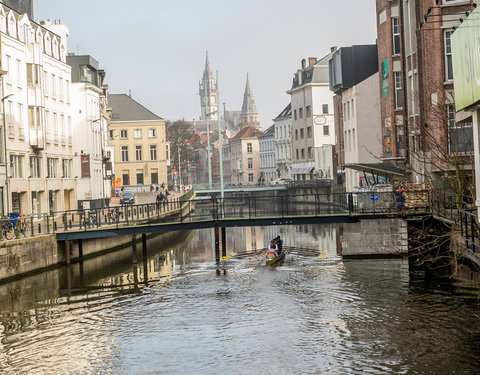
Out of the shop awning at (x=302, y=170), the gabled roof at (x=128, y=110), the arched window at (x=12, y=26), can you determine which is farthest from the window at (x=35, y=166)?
the shop awning at (x=302, y=170)

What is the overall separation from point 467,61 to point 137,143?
9697 cm

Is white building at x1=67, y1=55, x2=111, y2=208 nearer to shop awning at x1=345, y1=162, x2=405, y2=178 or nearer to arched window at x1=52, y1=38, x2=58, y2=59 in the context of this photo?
arched window at x1=52, y1=38, x2=58, y2=59

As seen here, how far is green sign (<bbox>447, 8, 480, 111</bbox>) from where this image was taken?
17737mm

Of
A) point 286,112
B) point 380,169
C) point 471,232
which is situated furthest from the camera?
point 286,112

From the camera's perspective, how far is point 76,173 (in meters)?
66.4

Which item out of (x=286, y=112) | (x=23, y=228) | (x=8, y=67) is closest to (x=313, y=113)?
(x=286, y=112)

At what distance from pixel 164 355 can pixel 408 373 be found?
21.5ft

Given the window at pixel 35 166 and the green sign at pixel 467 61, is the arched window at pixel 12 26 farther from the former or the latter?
the green sign at pixel 467 61

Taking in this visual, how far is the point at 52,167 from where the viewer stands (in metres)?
60.2

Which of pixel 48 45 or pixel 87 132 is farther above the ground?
pixel 48 45

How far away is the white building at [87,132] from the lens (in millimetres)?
67000

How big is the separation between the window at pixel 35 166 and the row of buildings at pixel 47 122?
7 cm

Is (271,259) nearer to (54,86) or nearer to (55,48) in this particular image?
(54,86)

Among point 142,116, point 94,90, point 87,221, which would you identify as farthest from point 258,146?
point 87,221
